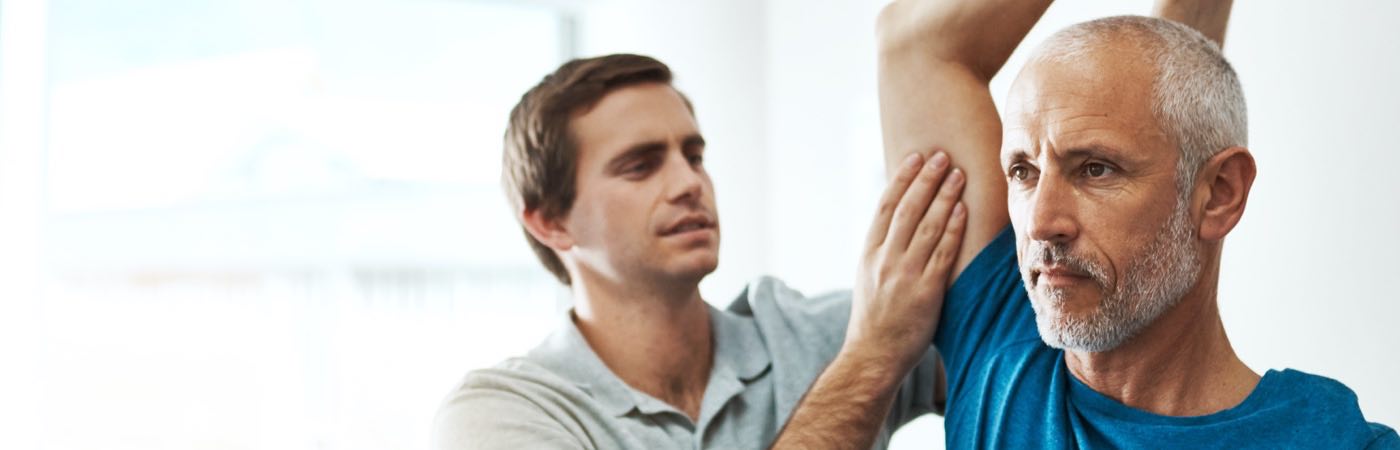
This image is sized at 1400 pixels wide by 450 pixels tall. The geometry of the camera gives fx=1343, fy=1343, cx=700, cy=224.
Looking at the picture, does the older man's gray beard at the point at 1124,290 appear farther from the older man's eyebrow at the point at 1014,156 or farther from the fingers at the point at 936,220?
the fingers at the point at 936,220

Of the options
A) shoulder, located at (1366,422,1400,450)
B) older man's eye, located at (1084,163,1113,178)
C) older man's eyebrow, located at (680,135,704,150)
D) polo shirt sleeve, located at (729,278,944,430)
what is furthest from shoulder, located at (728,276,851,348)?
shoulder, located at (1366,422,1400,450)

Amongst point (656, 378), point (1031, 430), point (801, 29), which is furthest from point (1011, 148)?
point (801, 29)

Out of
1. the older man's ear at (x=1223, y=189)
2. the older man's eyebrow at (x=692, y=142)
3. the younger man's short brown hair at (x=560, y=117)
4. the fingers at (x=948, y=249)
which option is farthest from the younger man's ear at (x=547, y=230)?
the older man's ear at (x=1223, y=189)

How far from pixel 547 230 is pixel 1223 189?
1.11 m

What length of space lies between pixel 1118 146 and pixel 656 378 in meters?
0.90

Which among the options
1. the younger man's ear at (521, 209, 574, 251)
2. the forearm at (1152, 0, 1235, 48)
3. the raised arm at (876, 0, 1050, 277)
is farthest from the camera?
the younger man's ear at (521, 209, 574, 251)

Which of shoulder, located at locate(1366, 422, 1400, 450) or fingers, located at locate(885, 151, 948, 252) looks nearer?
shoulder, located at locate(1366, 422, 1400, 450)

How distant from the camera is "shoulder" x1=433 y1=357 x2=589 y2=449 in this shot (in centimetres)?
179

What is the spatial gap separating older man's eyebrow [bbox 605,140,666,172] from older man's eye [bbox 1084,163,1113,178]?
812mm

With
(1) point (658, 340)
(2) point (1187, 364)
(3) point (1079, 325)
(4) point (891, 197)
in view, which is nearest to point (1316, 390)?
(2) point (1187, 364)

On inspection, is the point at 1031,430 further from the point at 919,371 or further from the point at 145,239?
the point at 145,239

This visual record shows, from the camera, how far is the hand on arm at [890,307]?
1.71 metres

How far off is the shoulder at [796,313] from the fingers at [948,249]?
354 mm

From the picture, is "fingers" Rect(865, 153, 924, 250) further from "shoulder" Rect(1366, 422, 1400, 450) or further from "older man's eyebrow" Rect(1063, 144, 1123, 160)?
"shoulder" Rect(1366, 422, 1400, 450)
